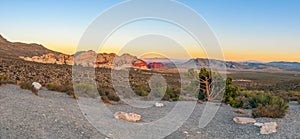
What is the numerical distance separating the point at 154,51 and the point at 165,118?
2.76 m

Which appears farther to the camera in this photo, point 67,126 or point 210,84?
point 210,84

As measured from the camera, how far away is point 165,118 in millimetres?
11344

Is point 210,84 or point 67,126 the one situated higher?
point 210,84

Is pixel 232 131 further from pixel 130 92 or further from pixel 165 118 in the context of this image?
pixel 130 92

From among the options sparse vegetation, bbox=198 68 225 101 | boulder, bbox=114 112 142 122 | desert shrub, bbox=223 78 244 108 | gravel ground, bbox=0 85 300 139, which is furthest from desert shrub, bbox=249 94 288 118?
boulder, bbox=114 112 142 122

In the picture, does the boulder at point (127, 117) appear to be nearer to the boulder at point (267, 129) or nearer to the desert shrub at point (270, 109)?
the boulder at point (267, 129)

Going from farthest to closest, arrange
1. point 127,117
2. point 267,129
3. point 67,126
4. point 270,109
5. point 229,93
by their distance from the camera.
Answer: point 229,93 → point 270,109 → point 127,117 → point 267,129 → point 67,126

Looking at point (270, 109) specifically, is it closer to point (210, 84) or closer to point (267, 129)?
point (267, 129)

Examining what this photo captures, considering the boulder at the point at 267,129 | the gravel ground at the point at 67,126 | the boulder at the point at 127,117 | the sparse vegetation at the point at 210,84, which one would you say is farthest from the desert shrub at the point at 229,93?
the boulder at the point at 127,117

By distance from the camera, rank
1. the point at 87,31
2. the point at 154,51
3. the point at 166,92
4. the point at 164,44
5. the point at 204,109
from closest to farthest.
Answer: the point at 87,31, the point at 164,44, the point at 154,51, the point at 204,109, the point at 166,92

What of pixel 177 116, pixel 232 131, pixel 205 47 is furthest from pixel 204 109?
pixel 205 47

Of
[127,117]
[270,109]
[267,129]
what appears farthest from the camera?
[270,109]

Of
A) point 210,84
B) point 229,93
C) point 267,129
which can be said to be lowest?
point 267,129

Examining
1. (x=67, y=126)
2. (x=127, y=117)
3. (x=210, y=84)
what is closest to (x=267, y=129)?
(x=127, y=117)
